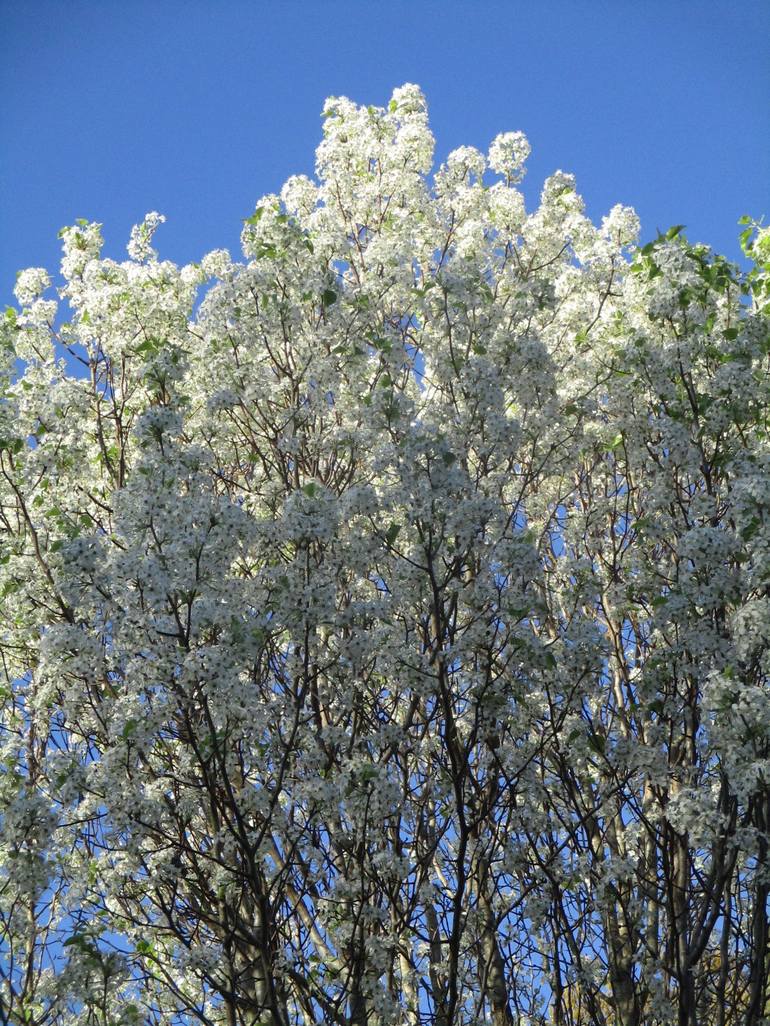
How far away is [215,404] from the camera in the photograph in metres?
9.24

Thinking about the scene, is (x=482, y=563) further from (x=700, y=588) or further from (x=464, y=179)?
(x=464, y=179)

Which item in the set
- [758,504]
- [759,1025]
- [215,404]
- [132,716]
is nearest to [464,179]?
[215,404]

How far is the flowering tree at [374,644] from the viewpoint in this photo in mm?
7613

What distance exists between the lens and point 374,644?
27.4 feet

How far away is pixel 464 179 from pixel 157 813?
9374 millimetres

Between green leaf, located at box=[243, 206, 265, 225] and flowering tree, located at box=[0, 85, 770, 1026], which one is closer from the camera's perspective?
flowering tree, located at box=[0, 85, 770, 1026]

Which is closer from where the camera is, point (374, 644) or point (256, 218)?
point (374, 644)

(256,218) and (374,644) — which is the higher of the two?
(256,218)

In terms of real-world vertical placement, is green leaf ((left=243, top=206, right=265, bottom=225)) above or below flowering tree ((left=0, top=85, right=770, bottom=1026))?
above

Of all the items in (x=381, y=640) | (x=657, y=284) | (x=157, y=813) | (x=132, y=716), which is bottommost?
(x=157, y=813)

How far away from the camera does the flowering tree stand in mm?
7613

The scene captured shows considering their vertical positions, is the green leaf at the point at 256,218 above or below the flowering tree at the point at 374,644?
above

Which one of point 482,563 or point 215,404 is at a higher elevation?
point 215,404

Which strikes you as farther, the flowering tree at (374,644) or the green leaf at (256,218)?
the green leaf at (256,218)
